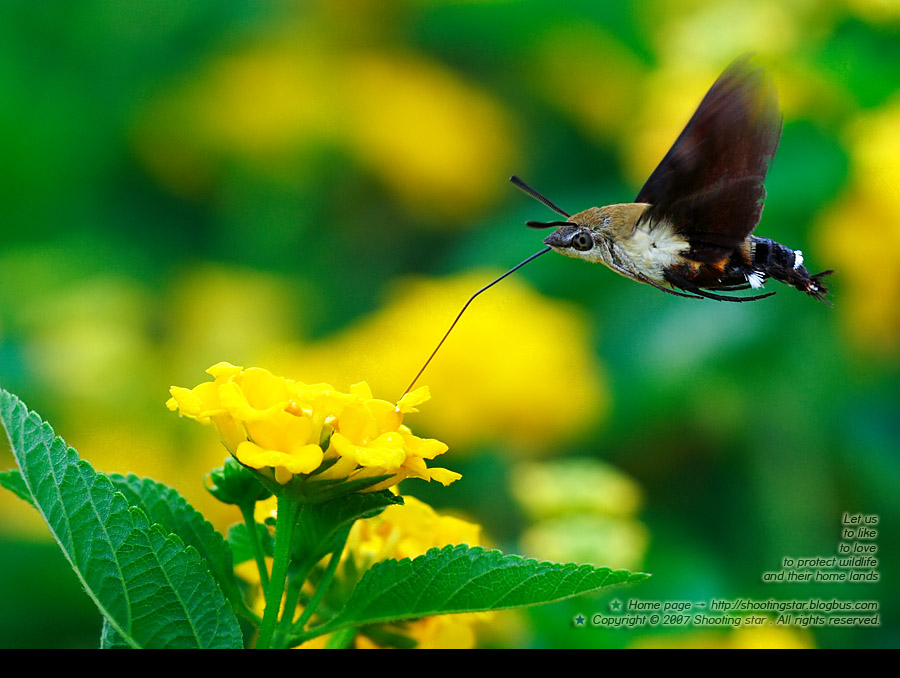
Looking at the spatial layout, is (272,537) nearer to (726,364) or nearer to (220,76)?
(726,364)

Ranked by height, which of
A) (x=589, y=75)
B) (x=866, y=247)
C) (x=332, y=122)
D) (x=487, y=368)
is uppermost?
(x=589, y=75)

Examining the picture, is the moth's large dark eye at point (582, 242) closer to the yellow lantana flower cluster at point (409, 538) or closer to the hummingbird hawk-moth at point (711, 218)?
the hummingbird hawk-moth at point (711, 218)

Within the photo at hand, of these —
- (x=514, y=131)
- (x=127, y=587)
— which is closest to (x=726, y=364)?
(x=514, y=131)

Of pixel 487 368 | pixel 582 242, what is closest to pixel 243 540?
pixel 582 242

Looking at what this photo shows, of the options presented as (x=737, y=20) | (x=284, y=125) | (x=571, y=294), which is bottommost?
(x=571, y=294)

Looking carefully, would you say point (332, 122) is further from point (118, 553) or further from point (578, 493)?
point (118, 553)

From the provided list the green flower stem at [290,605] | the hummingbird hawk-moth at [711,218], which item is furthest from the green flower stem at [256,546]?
the hummingbird hawk-moth at [711,218]

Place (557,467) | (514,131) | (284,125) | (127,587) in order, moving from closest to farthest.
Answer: (127,587), (557,467), (284,125), (514,131)
